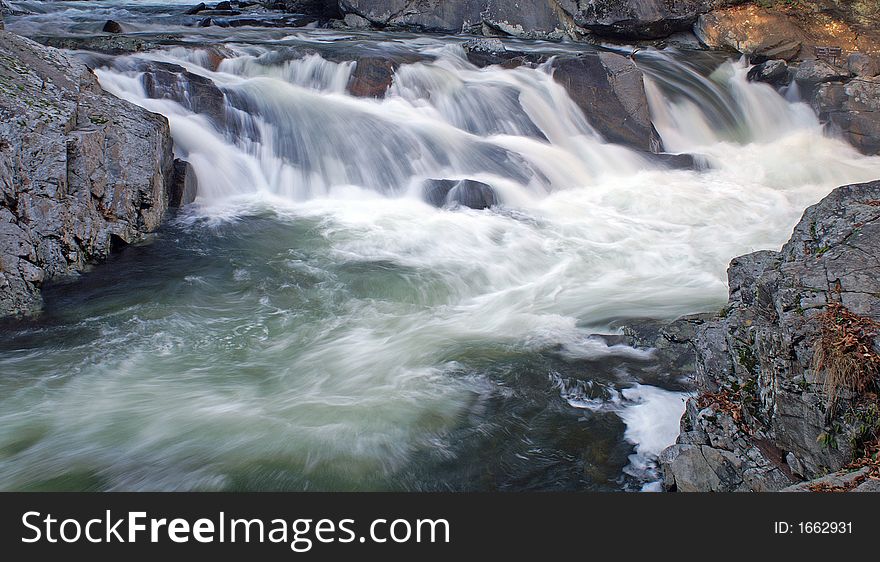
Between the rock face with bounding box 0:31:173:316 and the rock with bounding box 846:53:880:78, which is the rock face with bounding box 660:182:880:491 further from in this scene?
the rock with bounding box 846:53:880:78

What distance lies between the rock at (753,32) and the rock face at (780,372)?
1321 centimetres

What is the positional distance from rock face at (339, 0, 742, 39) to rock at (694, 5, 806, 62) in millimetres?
388

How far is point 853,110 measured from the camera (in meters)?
14.5

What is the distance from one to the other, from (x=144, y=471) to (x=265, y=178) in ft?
21.1

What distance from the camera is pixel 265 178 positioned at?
10.8 metres

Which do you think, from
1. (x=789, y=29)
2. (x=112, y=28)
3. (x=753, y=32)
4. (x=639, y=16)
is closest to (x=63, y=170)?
(x=112, y=28)

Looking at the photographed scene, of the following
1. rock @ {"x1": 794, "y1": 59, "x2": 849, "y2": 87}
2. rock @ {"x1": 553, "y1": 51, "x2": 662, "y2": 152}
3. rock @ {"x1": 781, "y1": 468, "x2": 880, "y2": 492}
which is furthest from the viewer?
rock @ {"x1": 794, "y1": 59, "x2": 849, "y2": 87}

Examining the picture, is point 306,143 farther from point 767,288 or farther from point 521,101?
point 767,288

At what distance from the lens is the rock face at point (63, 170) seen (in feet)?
24.0

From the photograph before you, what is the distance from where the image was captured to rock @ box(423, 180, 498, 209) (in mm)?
10672

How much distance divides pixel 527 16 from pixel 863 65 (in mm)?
7155

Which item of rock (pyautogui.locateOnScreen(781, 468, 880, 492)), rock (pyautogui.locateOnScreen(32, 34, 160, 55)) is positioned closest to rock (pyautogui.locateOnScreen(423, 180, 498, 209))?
rock (pyautogui.locateOnScreen(32, 34, 160, 55))

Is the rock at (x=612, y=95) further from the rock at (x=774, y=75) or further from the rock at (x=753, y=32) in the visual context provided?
the rock at (x=753, y=32)

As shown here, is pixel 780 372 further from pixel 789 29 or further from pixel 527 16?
pixel 527 16
